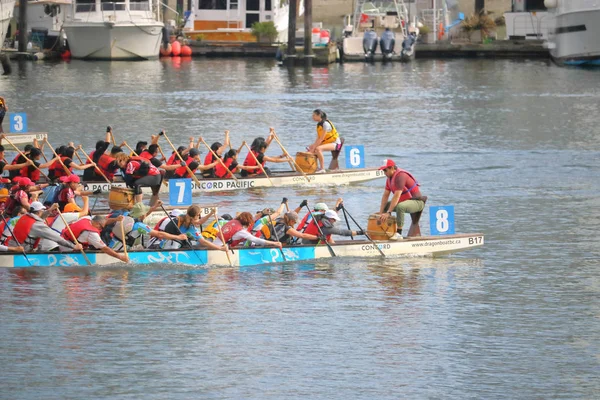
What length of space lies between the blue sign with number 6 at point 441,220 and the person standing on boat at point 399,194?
1.01ft

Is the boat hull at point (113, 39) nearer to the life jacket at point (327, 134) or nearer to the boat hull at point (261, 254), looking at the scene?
the life jacket at point (327, 134)

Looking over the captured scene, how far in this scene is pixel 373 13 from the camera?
76312 millimetres

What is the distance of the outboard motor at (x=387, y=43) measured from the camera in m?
74.1

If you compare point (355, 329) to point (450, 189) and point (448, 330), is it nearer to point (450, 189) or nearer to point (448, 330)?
point (448, 330)

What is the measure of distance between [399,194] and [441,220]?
43.5 inches

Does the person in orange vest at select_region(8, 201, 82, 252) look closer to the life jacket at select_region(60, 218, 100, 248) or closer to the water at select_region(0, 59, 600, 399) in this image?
the life jacket at select_region(60, 218, 100, 248)

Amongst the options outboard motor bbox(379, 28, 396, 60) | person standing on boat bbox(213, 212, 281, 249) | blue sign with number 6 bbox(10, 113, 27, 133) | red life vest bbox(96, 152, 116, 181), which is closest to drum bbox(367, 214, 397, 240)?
person standing on boat bbox(213, 212, 281, 249)

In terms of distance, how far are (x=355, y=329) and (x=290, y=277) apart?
3.14 meters

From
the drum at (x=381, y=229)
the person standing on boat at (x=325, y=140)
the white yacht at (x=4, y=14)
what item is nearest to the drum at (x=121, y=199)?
the drum at (x=381, y=229)

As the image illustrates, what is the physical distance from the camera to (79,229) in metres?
22.6

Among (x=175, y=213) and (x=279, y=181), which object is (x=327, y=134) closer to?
(x=279, y=181)

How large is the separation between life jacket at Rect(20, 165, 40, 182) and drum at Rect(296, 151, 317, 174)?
22.3 ft

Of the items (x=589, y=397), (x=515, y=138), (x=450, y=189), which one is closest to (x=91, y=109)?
(x=515, y=138)

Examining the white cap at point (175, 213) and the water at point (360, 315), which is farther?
the white cap at point (175, 213)
